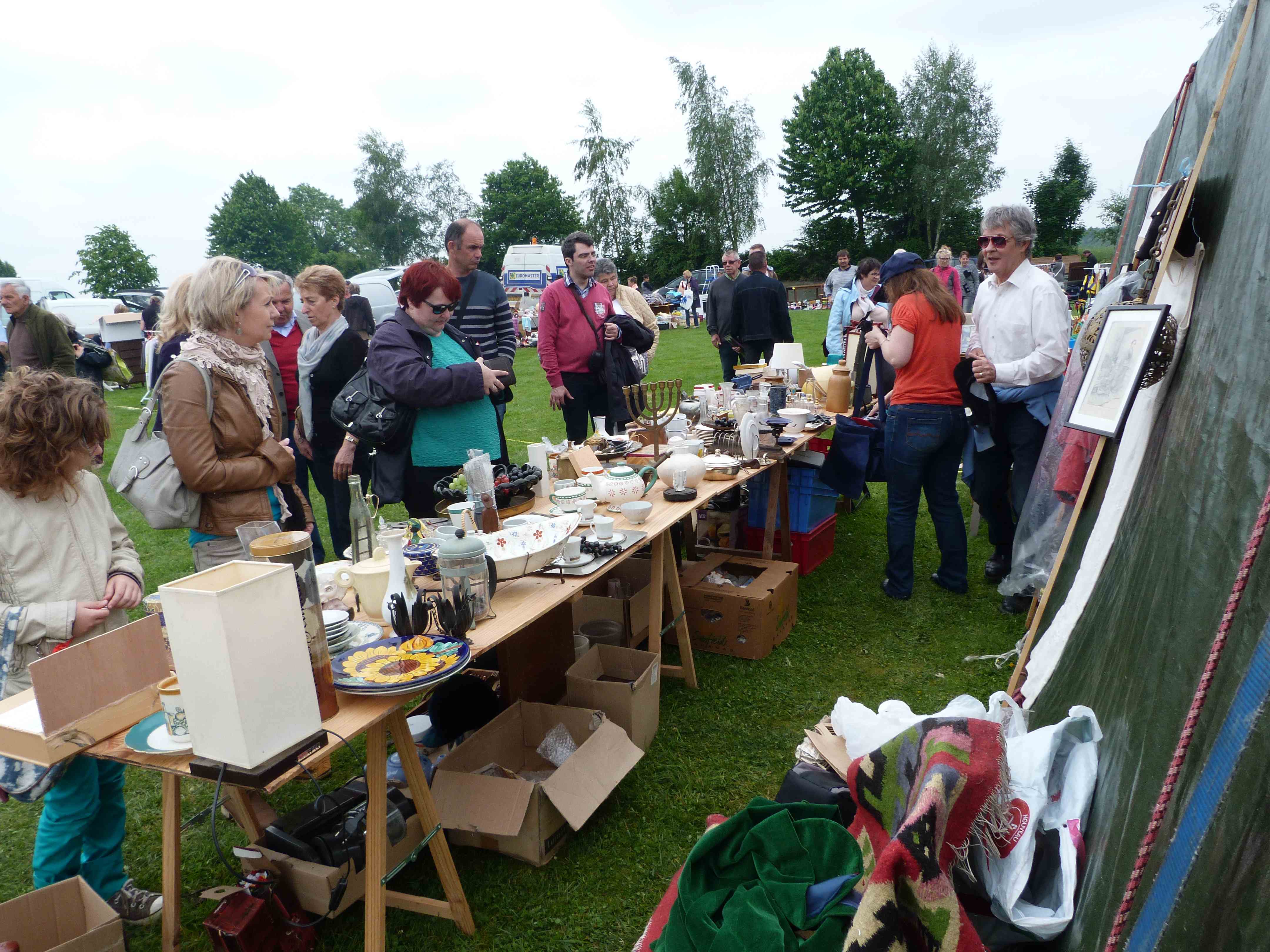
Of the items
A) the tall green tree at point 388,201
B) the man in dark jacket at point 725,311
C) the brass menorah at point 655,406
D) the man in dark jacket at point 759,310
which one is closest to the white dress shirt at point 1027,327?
the brass menorah at point 655,406

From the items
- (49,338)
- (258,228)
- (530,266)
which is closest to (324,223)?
(258,228)

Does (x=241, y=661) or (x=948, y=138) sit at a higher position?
(x=948, y=138)

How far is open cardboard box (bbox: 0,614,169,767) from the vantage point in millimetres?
1473

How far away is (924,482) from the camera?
411 centimetres

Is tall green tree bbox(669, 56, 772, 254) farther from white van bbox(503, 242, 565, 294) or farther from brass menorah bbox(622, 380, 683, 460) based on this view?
brass menorah bbox(622, 380, 683, 460)

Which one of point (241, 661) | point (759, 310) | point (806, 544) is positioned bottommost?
point (806, 544)

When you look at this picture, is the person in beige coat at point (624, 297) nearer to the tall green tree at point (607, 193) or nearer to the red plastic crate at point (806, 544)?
the red plastic crate at point (806, 544)

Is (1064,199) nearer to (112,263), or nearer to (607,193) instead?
(607,193)

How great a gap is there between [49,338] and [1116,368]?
24.8 feet

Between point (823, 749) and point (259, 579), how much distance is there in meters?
1.54

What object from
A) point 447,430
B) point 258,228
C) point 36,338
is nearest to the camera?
point 447,430

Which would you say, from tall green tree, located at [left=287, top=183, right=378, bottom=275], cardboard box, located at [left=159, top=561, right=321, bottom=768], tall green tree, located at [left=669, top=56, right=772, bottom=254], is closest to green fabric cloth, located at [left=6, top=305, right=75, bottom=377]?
cardboard box, located at [left=159, top=561, right=321, bottom=768]

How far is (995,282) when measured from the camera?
377 centimetres

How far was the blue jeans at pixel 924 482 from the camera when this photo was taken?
3883mm
